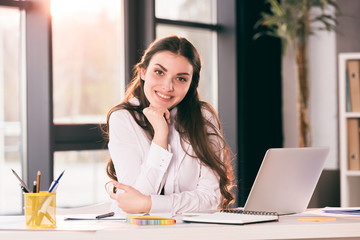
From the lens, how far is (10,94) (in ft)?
12.5

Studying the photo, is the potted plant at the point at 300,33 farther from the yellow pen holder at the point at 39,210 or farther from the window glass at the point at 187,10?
the yellow pen holder at the point at 39,210

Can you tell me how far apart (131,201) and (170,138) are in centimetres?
45

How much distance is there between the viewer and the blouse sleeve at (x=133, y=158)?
2023 millimetres

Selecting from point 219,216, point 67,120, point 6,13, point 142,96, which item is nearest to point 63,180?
point 67,120

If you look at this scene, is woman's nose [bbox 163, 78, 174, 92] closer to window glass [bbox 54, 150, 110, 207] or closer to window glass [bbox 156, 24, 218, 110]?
window glass [bbox 54, 150, 110, 207]

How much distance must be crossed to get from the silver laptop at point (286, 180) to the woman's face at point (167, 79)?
569 millimetres

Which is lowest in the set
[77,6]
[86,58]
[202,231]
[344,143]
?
[202,231]

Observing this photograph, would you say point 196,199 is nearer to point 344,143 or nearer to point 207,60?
point 344,143

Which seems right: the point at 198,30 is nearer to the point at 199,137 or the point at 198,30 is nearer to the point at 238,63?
the point at 238,63

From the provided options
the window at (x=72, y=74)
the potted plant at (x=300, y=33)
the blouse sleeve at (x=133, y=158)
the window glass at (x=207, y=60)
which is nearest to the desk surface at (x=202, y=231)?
the blouse sleeve at (x=133, y=158)

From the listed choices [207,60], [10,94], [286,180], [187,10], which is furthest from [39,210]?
[207,60]

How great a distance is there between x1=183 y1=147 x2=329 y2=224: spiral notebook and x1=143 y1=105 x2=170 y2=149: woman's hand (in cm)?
43

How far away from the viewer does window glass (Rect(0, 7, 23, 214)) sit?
3.71 meters

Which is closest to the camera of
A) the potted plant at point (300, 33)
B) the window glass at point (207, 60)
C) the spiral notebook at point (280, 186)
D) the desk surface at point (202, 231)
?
the desk surface at point (202, 231)
